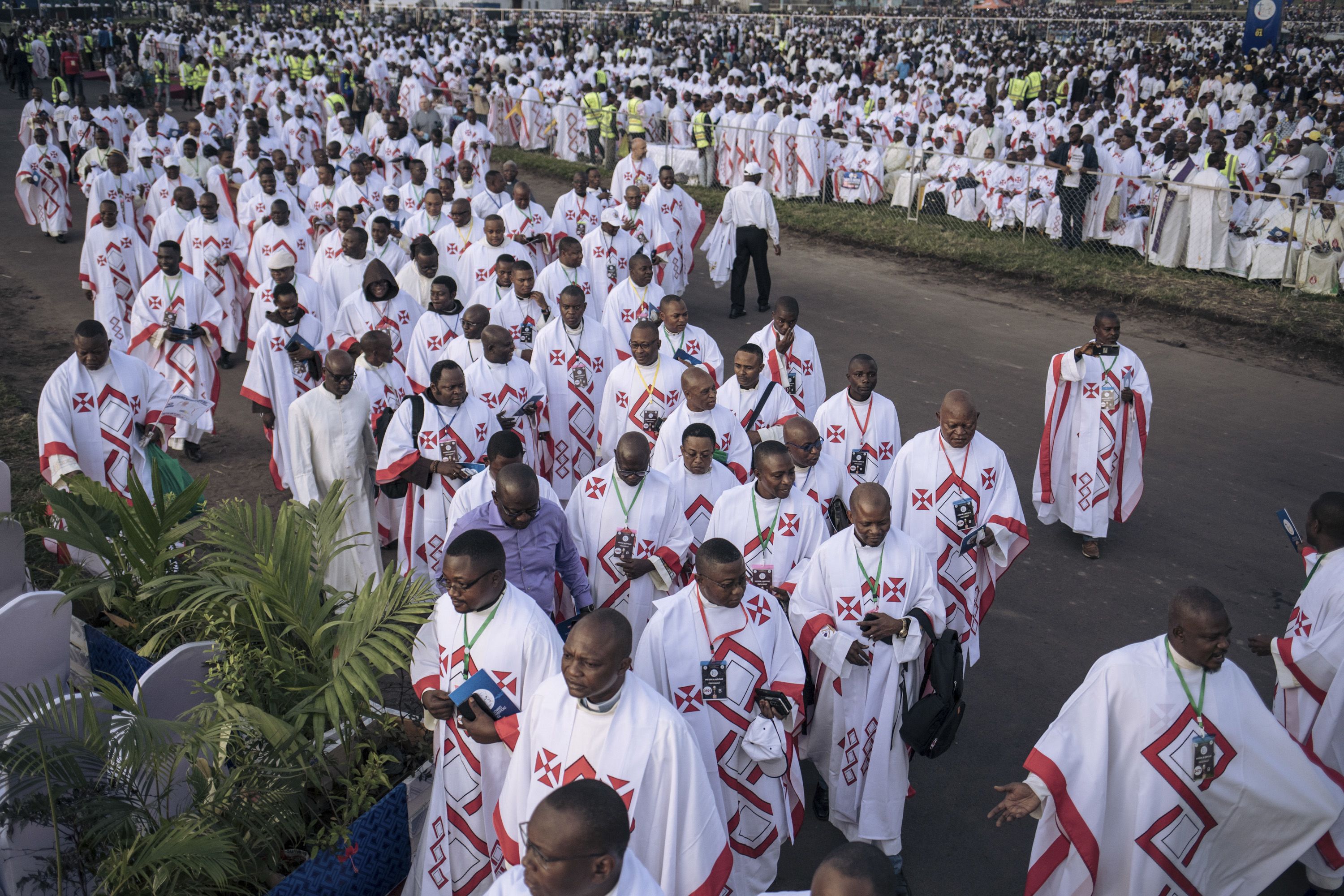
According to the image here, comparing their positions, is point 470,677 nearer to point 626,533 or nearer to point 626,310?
point 626,533

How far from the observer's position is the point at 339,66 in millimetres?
31031

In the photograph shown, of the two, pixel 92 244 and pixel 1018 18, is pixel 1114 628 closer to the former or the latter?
pixel 92 244

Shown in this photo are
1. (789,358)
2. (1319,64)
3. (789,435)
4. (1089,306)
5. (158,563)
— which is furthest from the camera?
(1319,64)

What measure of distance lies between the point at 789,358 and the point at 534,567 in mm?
3614

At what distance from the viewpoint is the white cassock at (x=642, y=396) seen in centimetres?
781

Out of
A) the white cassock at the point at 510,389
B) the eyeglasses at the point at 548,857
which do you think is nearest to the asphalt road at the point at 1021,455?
the eyeglasses at the point at 548,857

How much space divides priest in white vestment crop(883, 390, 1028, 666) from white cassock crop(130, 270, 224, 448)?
21.9 feet

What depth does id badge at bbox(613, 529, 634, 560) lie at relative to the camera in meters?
5.90

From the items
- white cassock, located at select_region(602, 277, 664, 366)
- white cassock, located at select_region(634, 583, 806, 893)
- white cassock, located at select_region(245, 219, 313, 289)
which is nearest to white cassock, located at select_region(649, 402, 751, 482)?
white cassock, located at select_region(634, 583, 806, 893)

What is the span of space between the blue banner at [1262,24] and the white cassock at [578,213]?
24747mm

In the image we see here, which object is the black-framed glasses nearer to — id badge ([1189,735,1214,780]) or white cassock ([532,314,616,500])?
id badge ([1189,735,1214,780])

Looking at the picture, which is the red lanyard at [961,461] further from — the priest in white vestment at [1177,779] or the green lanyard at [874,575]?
the priest in white vestment at [1177,779]

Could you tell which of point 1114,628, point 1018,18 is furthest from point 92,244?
point 1018,18

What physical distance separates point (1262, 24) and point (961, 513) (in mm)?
30300
